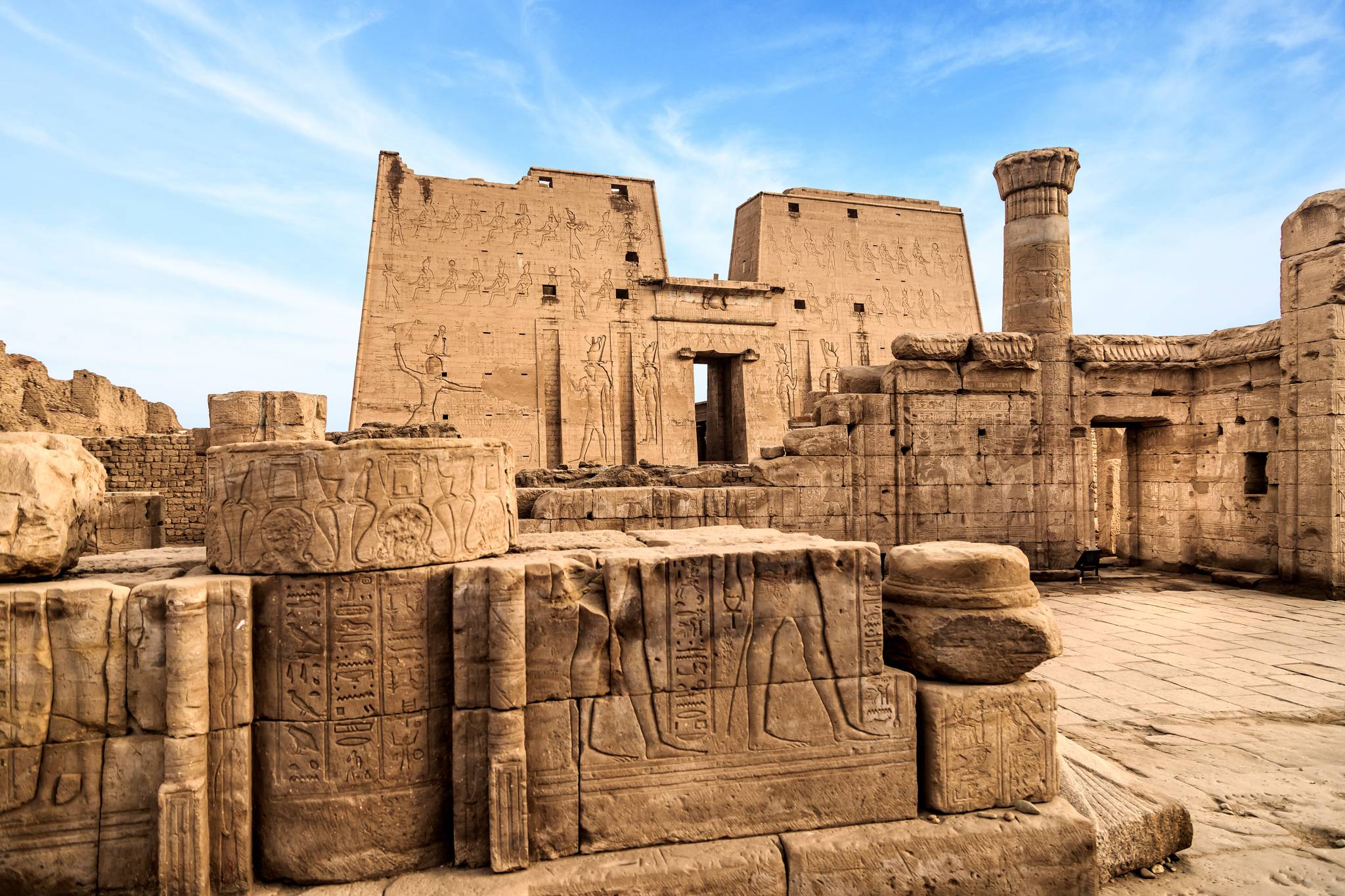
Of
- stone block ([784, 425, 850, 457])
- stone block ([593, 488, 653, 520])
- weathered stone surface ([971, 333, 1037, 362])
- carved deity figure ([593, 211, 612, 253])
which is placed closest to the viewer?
stone block ([593, 488, 653, 520])

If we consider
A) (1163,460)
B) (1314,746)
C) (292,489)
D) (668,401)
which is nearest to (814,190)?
(668,401)

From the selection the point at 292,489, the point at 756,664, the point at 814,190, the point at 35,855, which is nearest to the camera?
the point at 35,855

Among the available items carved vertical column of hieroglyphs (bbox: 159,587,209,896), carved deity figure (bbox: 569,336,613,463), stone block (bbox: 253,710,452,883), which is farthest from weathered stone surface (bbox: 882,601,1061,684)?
carved deity figure (bbox: 569,336,613,463)

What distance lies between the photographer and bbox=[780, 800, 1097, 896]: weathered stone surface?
3.11 m

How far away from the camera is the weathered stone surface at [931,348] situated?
9.85m

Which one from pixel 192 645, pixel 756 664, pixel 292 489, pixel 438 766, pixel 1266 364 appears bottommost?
pixel 438 766

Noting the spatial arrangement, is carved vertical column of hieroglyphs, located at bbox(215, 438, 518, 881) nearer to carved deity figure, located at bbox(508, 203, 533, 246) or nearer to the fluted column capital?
the fluted column capital

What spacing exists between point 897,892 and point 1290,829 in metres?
2.14

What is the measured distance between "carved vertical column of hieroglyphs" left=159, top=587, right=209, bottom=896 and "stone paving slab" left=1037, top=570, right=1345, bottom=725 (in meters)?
5.01

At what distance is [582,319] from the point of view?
16844 millimetres

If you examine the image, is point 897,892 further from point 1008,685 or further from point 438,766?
point 438,766

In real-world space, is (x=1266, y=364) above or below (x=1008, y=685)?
above

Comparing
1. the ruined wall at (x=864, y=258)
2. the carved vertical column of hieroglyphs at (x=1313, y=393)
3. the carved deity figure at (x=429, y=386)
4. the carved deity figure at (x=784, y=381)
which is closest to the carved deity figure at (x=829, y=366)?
the ruined wall at (x=864, y=258)

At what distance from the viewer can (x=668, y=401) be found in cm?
1711
